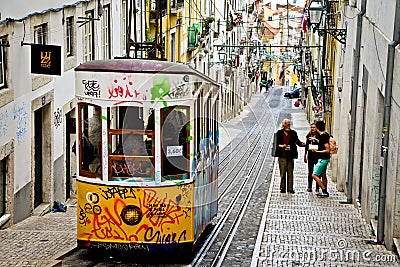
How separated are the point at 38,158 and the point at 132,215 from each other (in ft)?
20.0

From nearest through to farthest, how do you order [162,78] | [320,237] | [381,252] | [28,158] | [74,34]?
[162,78] < [381,252] < [320,237] < [28,158] < [74,34]

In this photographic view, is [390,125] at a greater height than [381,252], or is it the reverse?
[390,125]

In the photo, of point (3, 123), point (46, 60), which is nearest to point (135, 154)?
point (3, 123)

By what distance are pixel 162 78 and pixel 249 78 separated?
6379 centimetres

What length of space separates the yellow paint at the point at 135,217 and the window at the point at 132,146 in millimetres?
186

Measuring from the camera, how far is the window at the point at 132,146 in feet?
33.1

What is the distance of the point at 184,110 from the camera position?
1027 cm

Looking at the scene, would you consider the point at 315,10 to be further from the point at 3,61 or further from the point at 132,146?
the point at 132,146

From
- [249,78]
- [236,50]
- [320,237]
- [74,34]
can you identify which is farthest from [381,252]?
[249,78]

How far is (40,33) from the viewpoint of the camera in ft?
50.8

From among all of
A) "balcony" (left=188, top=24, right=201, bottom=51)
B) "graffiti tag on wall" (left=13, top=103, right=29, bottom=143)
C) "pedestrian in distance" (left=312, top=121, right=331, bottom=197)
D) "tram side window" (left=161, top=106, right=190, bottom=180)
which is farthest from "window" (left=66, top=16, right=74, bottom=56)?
"balcony" (left=188, top=24, right=201, bottom=51)

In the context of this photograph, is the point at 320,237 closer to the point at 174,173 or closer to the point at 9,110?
the point at 174,173

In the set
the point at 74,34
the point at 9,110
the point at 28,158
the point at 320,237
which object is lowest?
the point at 320,237

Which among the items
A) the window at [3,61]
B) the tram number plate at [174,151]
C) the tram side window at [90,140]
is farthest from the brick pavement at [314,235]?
the window at [3,61]
